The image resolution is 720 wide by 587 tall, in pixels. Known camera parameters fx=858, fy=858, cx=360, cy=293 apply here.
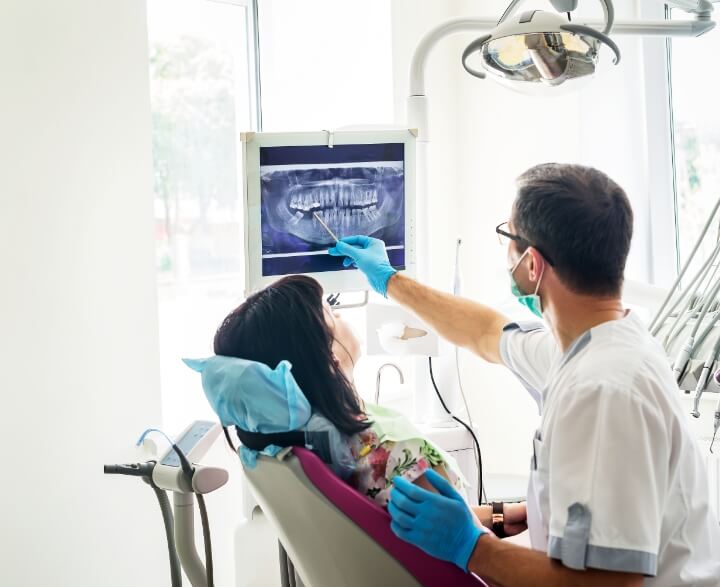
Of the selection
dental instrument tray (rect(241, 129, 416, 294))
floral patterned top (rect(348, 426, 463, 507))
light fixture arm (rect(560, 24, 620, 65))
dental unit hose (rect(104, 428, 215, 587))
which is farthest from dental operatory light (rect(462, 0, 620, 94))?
dental unit hose (rect(104, 428, 215, 587))

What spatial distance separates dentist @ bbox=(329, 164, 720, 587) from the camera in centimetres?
126

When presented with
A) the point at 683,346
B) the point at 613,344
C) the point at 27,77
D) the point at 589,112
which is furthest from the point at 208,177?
the point at 613,344

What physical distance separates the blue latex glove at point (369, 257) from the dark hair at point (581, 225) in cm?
65

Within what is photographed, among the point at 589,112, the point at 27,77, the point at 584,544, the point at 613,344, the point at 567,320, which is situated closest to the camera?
the point at 584,544

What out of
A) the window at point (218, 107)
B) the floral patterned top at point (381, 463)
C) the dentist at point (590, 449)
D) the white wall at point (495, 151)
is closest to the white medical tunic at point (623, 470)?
the dentist at point (590, 449)

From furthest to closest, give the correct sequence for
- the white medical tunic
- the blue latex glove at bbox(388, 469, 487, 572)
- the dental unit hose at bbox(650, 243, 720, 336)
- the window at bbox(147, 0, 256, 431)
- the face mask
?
the window at bbox(147, 0, 256, 431), the dental unit hose at bbox(650, 243, 720, 336), the face mask, the blue latex glove at bbox(388, 469, 487, 572), the white medical tunic

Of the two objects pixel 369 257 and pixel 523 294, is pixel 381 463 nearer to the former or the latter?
pixel 523 294

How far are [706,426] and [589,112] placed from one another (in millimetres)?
1122

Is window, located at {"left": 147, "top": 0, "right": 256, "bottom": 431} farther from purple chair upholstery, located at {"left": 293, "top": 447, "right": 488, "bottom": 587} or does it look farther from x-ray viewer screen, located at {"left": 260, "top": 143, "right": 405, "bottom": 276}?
purple chair upholstery, located at {"left": 293, "top": 447, "right": 488, "bottom": 587}

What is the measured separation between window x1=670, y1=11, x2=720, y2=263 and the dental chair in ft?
6.55

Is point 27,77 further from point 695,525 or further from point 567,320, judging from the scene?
point 695,525

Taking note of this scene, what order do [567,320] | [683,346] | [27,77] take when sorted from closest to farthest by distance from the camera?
[567,320], [27,77], [683,346]

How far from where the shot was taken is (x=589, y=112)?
2.97 metres

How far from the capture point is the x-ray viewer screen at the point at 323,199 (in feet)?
6.80
